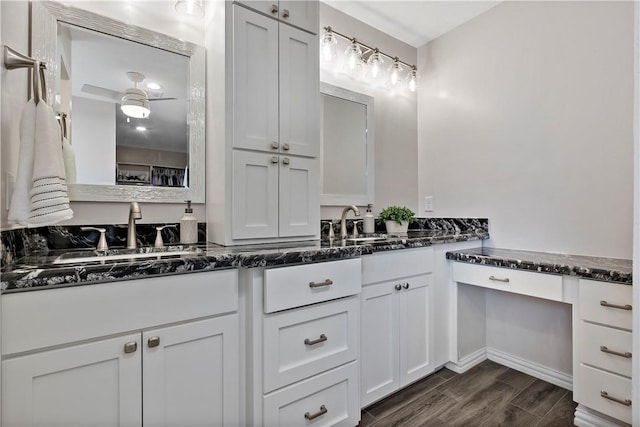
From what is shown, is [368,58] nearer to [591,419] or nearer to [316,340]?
[316,340]

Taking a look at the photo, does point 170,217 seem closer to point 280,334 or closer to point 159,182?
point 159,182

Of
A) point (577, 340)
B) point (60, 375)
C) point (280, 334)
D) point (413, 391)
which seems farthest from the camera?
point (413, 391)

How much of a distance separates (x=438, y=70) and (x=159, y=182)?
7.55 feet

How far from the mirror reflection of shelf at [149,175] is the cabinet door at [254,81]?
1.26 feet

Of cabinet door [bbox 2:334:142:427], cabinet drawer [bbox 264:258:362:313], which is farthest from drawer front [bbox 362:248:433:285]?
cabinet door [bbox 2:334:142:427]

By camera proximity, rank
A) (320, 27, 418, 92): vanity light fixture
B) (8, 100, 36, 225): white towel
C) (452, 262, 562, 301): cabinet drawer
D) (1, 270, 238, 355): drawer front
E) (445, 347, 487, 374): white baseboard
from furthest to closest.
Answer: (320, 27, 418, 92): vanity light fixture < (445, 347, 487, 374): white baseboard < (452, 262, 562, 301): cabinet drawer < (8, 100, 36, 225): white towel < (1, 270, 238, 355): drawer front

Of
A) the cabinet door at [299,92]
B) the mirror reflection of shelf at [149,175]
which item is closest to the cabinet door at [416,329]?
the cabinet door at [299,92]

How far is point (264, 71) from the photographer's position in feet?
5.29

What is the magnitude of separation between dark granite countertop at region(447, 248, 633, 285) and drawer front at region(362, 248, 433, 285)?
26cm

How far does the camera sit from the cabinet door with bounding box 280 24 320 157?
1.68 metres

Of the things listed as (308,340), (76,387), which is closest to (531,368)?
(308,340)

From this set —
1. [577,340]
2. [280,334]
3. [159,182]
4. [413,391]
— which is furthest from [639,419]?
[159,182]

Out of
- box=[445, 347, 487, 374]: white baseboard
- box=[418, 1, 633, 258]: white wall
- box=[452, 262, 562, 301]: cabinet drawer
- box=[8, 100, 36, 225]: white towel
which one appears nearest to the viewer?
box=[8, 100, 36, 225]: white towel

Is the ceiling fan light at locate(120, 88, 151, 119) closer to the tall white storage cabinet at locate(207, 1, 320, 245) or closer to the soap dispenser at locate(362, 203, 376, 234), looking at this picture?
the tall white storage cabinet at locate(207, 1, 320, 245)
